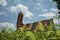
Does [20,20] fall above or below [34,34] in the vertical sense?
above

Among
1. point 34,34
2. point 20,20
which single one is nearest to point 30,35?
point 34,34

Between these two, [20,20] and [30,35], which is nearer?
[30,35]

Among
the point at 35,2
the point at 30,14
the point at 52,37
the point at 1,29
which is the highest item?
the point at 35,2

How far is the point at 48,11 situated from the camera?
2729mm

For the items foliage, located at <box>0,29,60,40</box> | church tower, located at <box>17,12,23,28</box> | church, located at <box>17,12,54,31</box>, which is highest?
church tower, located at <box>17,12,23,28</box>

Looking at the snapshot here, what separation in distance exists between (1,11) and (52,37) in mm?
999

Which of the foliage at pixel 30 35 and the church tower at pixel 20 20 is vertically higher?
the church tower at pixel 20 20

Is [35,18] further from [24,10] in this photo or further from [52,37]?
[52,37]

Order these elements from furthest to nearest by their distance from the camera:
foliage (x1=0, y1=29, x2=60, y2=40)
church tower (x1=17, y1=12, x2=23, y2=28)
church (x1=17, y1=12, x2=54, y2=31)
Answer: church tower (x1=17, y1=12, x2=23, y2=28)
church (x1=17, y1=12, x2=54, y2=31)
foliage (x1=0, y1=29, x2=60, y2=40)

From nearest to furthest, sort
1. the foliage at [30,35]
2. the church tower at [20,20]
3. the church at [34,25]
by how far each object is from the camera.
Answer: the foliage at [30,35] < the church at [34,25] < the church tower at [20,20]

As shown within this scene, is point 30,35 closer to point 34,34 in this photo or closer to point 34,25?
point 34,34

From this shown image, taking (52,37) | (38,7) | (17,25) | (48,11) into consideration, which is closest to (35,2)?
(38,7)

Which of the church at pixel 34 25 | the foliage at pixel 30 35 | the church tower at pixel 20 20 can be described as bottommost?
the foliage at pixel 30 35

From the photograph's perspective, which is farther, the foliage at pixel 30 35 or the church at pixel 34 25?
the church at pixel 34 25
